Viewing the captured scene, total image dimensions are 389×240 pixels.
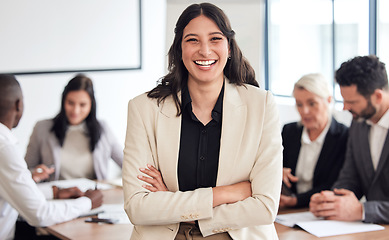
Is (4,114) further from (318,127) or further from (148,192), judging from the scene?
(318,127)

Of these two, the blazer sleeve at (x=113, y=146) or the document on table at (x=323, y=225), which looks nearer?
the document on table at (x=323, y=225)

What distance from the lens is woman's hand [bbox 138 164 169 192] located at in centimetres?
210

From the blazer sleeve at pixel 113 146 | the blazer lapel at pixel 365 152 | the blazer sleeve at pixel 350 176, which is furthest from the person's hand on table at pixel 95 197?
the blazer lapel at pixel 365 152

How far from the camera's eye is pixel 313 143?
3432 mm

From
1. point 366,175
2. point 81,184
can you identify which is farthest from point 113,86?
point 366,175

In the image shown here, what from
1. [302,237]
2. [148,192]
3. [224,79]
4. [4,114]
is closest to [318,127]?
[302,237]

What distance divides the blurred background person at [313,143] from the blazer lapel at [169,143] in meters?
1.31

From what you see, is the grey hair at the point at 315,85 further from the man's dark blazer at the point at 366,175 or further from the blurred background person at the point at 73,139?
the blurred background person at the point at 73,139

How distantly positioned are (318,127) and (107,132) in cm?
172

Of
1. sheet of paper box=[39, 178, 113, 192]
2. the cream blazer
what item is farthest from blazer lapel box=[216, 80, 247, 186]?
sheet of paper box=[39, 178, 113, 192]

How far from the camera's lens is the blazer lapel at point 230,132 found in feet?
6.82

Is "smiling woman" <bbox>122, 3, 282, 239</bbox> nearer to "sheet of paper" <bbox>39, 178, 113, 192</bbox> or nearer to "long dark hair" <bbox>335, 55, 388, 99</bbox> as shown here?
"long dark hair" <bbox>335, 55, 388, 99</bbox>

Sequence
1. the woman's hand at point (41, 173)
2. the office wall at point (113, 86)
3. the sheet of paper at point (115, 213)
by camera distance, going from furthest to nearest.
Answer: the office wall at point (113, 86)
the woman's hand at point (41, 173)
the sheet of paper at point (115, 213)

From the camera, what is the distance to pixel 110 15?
6.62 meters
